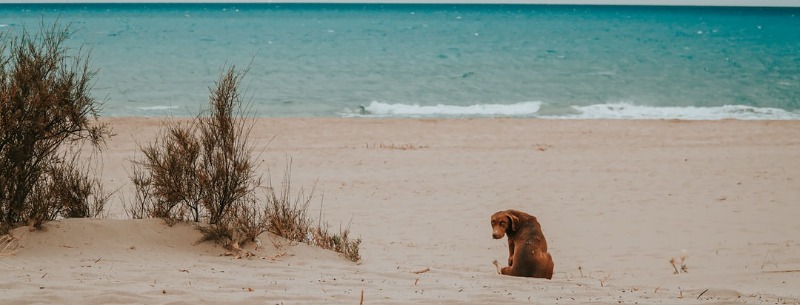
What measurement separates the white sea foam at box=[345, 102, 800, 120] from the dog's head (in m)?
19.9

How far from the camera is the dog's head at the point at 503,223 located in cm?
677

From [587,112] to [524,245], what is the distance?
71.8ft

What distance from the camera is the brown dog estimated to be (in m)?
6.58

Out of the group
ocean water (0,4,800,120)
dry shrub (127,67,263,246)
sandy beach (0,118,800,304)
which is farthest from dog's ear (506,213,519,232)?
→ ocean water (0,4,800,120)

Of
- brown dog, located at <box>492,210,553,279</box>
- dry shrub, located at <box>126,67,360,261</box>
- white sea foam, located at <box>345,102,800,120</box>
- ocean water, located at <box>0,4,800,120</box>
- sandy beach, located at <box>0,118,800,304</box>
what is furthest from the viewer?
ocean water, located at <box>0,4,800,120</box>

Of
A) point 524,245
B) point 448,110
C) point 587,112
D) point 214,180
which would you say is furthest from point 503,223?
point 587,112

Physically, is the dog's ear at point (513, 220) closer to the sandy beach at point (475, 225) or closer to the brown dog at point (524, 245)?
the brown dog at point (524, 245)

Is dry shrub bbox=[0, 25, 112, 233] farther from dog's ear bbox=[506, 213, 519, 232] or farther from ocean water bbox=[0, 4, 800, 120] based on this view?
ocean water bbox=[0, 4, 800, 120]

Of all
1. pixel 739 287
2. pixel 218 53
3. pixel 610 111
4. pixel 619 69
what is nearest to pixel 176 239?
pixel 739 287

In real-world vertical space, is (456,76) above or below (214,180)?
below

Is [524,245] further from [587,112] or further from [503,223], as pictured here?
[587,112]

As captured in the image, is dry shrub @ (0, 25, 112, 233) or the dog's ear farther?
the dog's ear

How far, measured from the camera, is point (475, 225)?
1048cm

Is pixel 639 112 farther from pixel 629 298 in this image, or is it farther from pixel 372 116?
pixel 629 298
